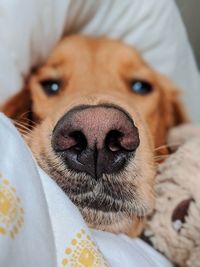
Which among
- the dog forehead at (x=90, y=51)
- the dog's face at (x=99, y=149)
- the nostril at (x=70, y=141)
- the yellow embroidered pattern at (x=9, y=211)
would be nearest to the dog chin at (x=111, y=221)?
the dog's face at (x=99, y=149)

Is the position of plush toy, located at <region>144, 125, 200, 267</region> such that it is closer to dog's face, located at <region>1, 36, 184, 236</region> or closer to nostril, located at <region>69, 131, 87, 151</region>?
dog's face, located at <region>1, 36, 184, 236</region>

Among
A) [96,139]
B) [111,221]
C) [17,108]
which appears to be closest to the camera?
[96,139]

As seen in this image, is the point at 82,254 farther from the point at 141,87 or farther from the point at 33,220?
the point at 141,87

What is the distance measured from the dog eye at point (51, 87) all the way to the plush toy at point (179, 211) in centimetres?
43

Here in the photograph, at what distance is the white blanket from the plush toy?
0.99 feet

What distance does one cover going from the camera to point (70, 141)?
0.76 metres

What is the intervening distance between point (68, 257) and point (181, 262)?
384 millimetres

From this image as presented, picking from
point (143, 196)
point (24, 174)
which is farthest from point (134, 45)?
→ point (24, 174)

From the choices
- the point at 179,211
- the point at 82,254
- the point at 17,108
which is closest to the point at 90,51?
the point at 17,108

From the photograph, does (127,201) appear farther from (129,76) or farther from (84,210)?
(129,76)

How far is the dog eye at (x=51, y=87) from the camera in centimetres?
128

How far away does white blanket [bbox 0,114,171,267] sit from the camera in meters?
0.53

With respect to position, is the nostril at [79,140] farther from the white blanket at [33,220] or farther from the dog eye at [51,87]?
the dog eye at [51,87]

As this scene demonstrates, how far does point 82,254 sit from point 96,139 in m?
0.20
